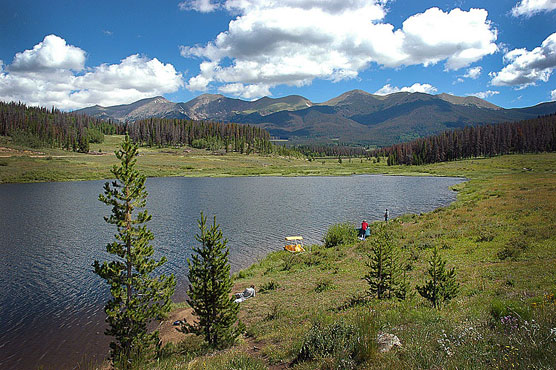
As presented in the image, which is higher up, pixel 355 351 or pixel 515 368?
pixel 515 368

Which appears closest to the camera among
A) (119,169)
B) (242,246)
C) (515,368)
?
(515,368)

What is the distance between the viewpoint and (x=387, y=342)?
25.9 ft

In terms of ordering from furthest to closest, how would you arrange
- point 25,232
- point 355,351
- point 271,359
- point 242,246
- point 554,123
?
point 554,123, point 25,232, point 242,246, point 271,359, point 355,351

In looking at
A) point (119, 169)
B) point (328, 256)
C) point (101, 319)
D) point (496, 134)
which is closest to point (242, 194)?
point (328, 256)

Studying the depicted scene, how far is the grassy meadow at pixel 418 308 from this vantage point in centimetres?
688

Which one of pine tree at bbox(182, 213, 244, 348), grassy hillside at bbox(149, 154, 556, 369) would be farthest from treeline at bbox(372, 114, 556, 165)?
pine tree at bbox(182, 213, 244, 348)

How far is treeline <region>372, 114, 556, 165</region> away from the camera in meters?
158

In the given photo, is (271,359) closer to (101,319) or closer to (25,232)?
(101,319)

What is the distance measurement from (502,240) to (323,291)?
15.3 meters

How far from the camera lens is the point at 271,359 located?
31.4 feet

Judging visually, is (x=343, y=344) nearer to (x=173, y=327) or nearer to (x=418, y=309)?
(x=418, y=309)

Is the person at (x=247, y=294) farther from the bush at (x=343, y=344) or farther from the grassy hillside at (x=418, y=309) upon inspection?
the bush at (x=343, y=344)


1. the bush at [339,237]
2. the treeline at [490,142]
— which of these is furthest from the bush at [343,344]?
the treeline at [490,142]

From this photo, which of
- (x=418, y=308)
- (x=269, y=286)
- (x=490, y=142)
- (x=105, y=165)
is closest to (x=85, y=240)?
(x=269, y=286)
